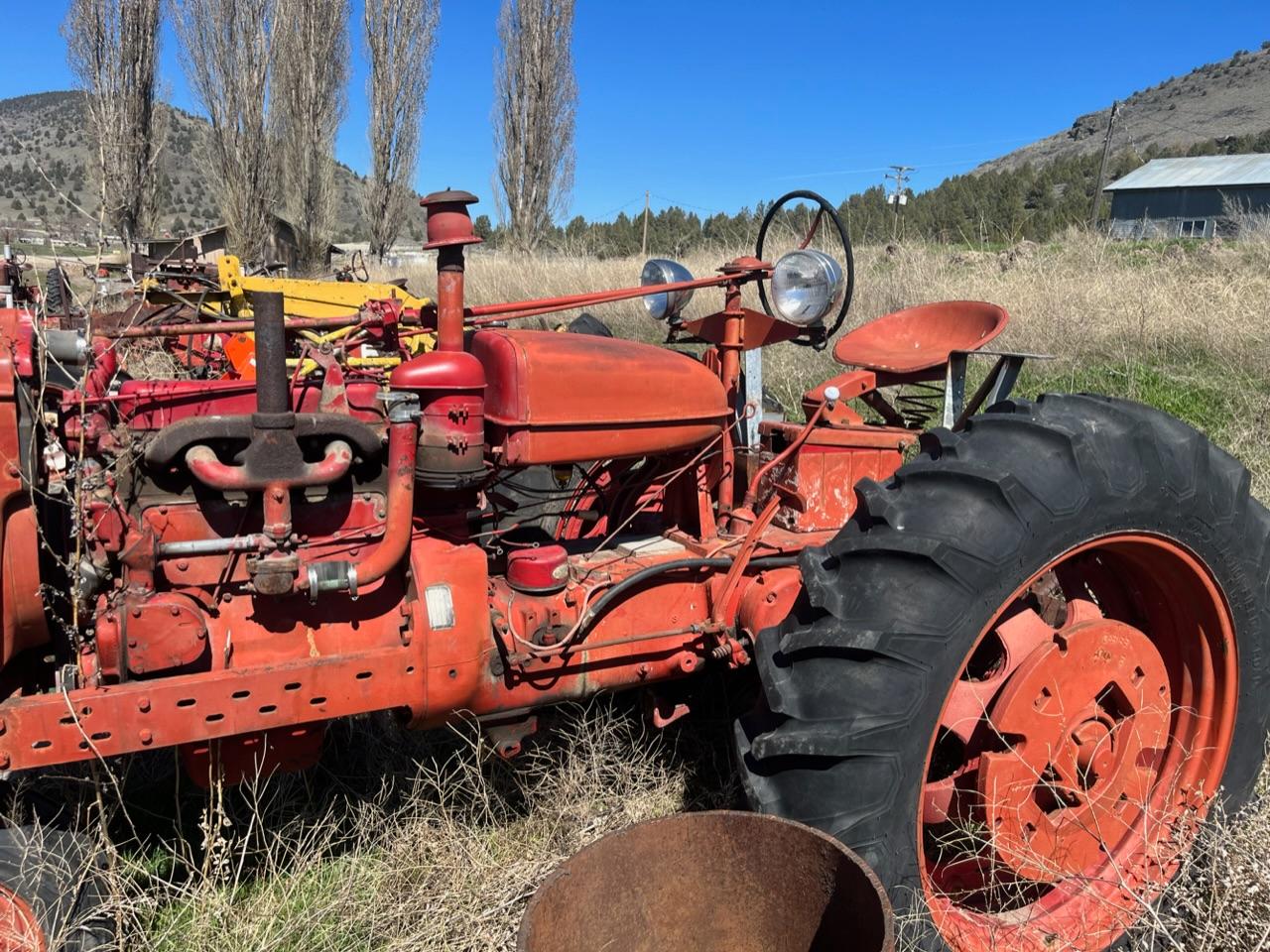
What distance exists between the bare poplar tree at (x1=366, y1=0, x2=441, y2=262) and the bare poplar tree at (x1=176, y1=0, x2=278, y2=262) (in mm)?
2700

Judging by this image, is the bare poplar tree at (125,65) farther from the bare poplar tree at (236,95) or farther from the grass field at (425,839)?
the grass field at (425,839)

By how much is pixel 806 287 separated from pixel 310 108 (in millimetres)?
23650

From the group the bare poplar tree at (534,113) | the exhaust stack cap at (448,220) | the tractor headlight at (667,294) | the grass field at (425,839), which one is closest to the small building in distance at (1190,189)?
the bare poplar tree at (534,113)

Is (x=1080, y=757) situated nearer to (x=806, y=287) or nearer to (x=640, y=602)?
(x=640, y=602)

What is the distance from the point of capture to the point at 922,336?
303cm

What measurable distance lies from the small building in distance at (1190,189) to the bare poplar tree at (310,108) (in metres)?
24.3

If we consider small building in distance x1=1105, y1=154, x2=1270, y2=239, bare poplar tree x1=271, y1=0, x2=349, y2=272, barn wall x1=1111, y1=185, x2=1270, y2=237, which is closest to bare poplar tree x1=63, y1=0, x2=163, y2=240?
bare poplar tree x1=271, y1=0, x2=349, y2=272

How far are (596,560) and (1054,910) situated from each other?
1371 mm

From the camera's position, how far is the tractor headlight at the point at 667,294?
9.69 feet

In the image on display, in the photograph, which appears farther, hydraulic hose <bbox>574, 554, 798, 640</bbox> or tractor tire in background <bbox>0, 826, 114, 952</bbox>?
hydraulic hose <bbox>574, 554, 798, 640</bbox>

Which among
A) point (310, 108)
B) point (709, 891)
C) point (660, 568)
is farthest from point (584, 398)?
point (310, 108)

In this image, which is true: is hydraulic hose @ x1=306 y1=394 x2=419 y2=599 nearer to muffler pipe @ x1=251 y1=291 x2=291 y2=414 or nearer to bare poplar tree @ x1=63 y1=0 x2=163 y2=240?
muffler pipe @ x1=251 y1=291 x2=291 y2=414

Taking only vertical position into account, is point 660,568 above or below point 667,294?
below

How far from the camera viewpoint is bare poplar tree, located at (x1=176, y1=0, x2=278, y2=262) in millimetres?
21203
